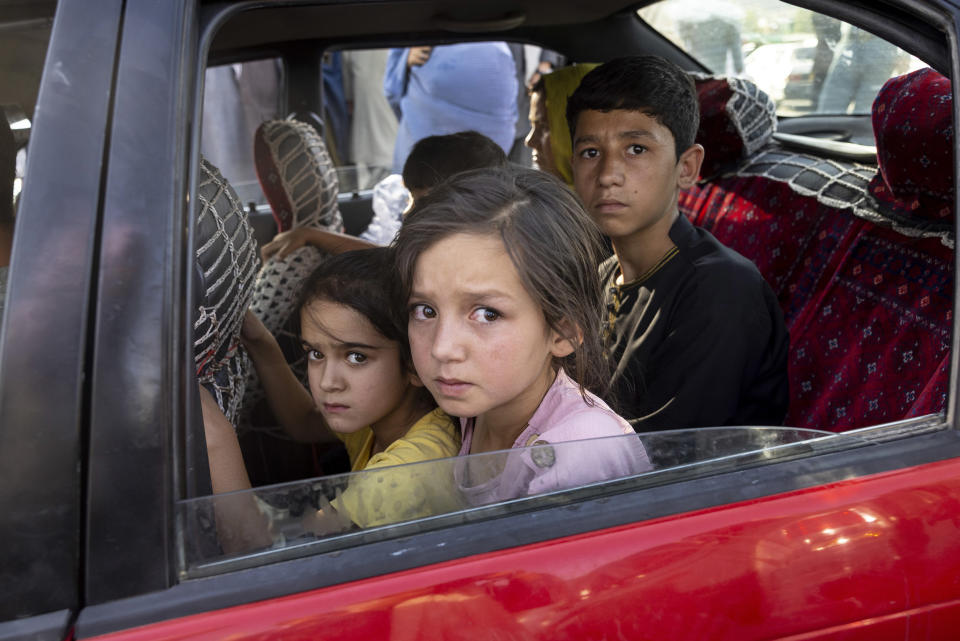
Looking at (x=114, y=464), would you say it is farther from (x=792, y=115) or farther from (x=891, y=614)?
(x=792, y=115)

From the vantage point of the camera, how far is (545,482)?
101 centimetres

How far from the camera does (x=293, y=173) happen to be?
8.34 ft

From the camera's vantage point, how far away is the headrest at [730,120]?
273 cm

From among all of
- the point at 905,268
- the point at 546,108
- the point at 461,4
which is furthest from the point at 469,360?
the point at 546,108

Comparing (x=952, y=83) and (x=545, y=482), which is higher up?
(x=952, y=83)

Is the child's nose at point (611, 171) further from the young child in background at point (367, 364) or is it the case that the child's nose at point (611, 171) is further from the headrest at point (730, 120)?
the headrest at point (730, 120)

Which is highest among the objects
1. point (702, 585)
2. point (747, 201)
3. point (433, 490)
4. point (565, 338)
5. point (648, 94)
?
point (648, 94)

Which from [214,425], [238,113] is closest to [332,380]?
[214,425]

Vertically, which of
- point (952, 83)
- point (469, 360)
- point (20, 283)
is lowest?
point (469, 360)

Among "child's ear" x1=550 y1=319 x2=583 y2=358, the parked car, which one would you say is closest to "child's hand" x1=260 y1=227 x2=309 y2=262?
the parked car

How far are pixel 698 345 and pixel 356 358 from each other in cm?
73

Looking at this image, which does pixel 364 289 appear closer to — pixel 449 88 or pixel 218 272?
pixel 218 272

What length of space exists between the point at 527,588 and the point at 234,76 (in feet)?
15.2

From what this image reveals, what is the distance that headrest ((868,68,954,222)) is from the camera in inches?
67.2
